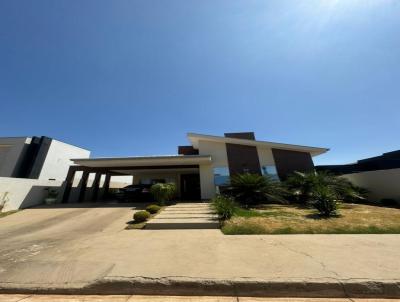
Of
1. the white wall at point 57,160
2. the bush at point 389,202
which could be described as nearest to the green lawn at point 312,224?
the bush at point 389,202

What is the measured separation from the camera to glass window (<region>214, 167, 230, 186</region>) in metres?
14.7

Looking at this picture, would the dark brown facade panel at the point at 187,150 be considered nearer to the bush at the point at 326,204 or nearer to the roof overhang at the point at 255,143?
the roof overhang at the point at 255,143

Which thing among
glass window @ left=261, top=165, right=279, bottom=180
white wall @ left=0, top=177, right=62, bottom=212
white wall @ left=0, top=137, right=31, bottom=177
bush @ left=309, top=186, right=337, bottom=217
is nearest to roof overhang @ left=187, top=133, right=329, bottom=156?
glass window @ left=261, top=165, right=279, bottom=180

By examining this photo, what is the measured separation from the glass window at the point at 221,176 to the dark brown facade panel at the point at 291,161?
4.33m

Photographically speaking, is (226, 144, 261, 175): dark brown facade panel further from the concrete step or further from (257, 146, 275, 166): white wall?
the concrete step

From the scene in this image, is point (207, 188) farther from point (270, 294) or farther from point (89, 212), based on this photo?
point (270, 294)

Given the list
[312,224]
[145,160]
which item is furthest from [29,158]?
[312,224]

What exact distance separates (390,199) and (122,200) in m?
18.5

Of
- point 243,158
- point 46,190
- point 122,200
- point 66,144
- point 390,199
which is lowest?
point 390,199

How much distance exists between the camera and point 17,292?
3.07 meters

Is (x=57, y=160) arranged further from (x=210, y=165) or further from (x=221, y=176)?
(x=221, y=176)

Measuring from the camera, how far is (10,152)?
1916cm

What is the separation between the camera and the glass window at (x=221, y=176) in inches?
579

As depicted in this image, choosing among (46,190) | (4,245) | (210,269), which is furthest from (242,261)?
(46,190)
